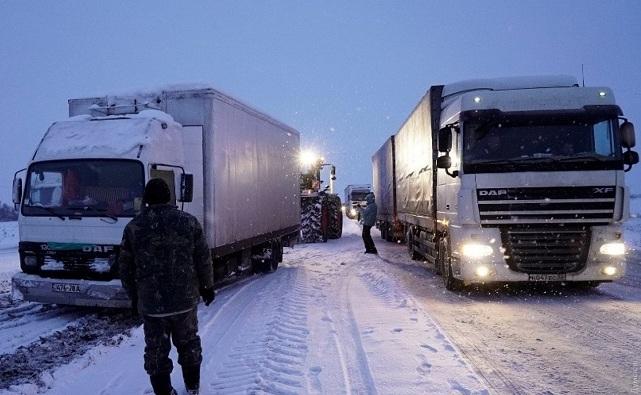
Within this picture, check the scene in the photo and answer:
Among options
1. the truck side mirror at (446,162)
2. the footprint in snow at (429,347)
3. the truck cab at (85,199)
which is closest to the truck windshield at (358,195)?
the truck side mirror at (446,162)

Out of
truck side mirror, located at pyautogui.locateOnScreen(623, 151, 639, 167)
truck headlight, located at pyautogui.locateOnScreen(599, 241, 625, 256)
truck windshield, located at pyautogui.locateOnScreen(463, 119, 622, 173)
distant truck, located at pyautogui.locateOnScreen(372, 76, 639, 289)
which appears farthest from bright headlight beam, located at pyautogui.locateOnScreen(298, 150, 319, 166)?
truck headlight, located at pyautogui.locateOnScreen(599, 241, 625, 256)

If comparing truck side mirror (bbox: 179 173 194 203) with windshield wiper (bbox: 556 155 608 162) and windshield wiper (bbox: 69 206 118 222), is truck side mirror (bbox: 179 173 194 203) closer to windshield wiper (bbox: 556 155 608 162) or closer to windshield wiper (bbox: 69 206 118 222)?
windshield wiper (bbox: 69 206 118 222)

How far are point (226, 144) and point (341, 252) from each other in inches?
354

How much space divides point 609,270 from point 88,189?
795 centimetres

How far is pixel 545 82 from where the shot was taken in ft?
31.1

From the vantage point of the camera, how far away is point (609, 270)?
8.15 m

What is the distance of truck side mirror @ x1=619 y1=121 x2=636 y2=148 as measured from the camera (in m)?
8.16

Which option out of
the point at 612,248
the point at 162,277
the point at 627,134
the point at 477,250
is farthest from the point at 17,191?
the point at 627,134

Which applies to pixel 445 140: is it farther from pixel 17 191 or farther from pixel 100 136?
pixel 17 191

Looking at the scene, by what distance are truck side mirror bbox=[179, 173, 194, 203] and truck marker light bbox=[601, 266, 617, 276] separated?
6453 mm

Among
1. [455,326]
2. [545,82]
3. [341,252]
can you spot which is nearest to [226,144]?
[455,326]

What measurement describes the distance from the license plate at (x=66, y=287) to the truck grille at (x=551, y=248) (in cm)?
635

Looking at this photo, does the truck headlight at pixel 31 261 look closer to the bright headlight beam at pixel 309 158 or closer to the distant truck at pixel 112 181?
the distant truck at pixel 112 181

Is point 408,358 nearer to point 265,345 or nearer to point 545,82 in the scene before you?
point 265,345
